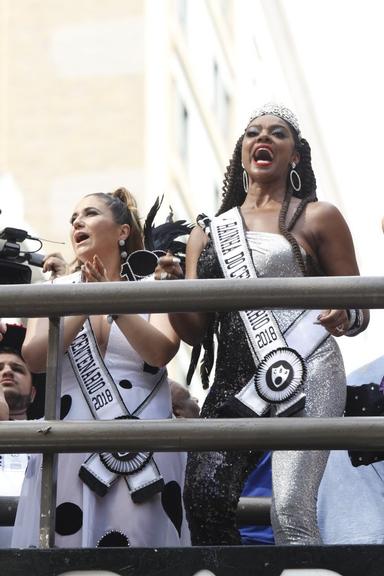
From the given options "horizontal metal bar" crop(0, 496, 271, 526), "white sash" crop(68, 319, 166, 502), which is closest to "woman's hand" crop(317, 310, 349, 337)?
"white sash" crop(68, 319, 166, 502)

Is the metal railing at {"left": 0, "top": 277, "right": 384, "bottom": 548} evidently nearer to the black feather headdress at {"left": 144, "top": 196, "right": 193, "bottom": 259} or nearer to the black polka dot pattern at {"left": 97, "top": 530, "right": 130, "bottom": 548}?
the black polka dot pattern at {"left": 97, "top": 530, "right": 130, "bottom": 548}

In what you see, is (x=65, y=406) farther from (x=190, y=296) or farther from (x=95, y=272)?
(x=190, y=296)

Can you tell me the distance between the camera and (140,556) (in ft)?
17.4

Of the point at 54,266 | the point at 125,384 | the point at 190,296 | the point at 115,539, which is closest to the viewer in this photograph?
the point at 190,296

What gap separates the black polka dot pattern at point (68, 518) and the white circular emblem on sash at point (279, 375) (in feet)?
2.47

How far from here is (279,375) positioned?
6074 millimetres

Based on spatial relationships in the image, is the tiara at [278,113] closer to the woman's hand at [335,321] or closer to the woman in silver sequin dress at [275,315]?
the woman in silver sequin dress at [275,315]

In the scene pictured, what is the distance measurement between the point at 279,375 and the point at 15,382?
1628 millimetres

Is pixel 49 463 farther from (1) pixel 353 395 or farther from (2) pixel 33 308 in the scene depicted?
(1) pixel 353 395

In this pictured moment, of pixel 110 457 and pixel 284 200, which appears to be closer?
pixel 110 457

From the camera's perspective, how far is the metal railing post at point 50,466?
5.41m

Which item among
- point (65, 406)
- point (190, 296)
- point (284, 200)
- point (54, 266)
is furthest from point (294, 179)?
point (190, 296)

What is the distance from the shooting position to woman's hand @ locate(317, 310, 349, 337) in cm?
597

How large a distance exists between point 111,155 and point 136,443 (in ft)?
101
